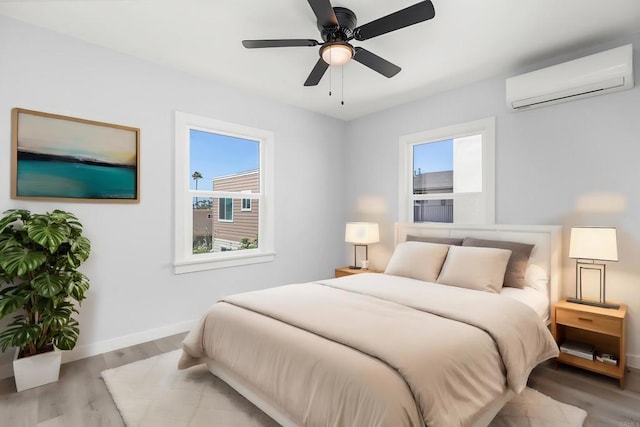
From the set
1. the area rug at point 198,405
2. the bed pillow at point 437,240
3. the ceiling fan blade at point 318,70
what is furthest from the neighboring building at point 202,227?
the bed pillow at point 437,240

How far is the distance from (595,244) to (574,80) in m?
1.34

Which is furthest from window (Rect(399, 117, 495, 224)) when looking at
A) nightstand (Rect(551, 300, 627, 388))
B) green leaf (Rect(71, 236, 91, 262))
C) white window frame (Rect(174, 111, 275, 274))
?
green leaf (Rect(71, 236, 91, 262))

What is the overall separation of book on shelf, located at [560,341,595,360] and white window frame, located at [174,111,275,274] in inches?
119

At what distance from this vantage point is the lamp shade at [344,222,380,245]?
423 centimetres

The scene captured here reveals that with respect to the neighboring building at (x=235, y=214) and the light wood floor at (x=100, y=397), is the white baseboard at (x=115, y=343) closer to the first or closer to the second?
the light wood floor at (x=100, y=397)

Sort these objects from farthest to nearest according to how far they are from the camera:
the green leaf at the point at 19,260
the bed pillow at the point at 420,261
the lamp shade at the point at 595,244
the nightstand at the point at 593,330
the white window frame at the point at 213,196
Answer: the white window frame at the point at 213,196 → the bed pillow at the point at 420,261 → the lamp shade at the point at 595,244 → the nightstand at the point at 593,330 → the green leaf at the point at 19,260

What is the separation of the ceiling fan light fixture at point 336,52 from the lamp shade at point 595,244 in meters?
2.25

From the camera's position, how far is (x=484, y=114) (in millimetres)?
3537

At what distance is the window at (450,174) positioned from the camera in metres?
3.54

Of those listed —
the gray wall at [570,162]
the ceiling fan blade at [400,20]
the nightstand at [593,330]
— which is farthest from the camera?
the gray wall at [570,162]

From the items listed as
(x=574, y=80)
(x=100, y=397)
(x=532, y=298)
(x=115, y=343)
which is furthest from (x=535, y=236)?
A: (x=115, y=343)

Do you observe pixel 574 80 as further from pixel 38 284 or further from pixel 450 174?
pixel 38 284

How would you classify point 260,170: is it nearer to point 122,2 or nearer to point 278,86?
point 278,86

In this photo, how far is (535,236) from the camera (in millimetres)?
3066
